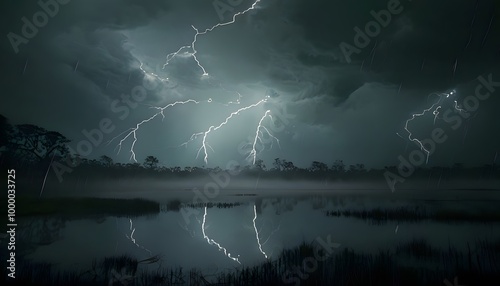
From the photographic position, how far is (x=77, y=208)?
94.5 feet

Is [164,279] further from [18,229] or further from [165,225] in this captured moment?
[18,229]

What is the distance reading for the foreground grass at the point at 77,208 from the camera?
25.9 meters

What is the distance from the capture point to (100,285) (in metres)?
8.47

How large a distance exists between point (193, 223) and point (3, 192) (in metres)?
28.6

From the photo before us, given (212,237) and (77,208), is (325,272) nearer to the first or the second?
(212,237)
